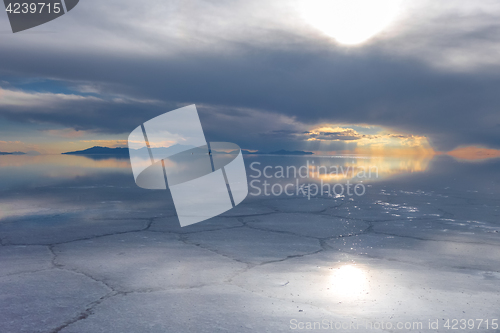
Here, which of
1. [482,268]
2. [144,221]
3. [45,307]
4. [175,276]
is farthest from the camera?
[144,221]

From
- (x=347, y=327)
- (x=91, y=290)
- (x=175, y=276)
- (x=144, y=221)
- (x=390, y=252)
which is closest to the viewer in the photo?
(x=347, y=327)

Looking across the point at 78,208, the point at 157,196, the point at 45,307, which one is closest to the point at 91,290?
the point at 45,307

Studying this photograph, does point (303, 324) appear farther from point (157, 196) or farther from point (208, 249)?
point (157, 196)

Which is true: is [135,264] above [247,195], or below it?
above

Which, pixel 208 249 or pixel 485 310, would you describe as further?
pixel 208 249

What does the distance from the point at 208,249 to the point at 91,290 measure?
1569 mm

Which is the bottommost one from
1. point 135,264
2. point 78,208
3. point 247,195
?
point 247,195

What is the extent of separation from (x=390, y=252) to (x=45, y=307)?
3.65 meters

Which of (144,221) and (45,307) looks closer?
(45,307)

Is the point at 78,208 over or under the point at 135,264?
under

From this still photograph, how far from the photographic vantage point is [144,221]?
603 cm

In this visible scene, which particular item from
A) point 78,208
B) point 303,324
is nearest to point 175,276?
point 303,324

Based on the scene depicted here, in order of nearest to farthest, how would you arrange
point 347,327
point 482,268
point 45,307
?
point 347,327 → point 45,307 → point 482,268

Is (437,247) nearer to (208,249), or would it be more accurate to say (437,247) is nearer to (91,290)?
(208,249)
